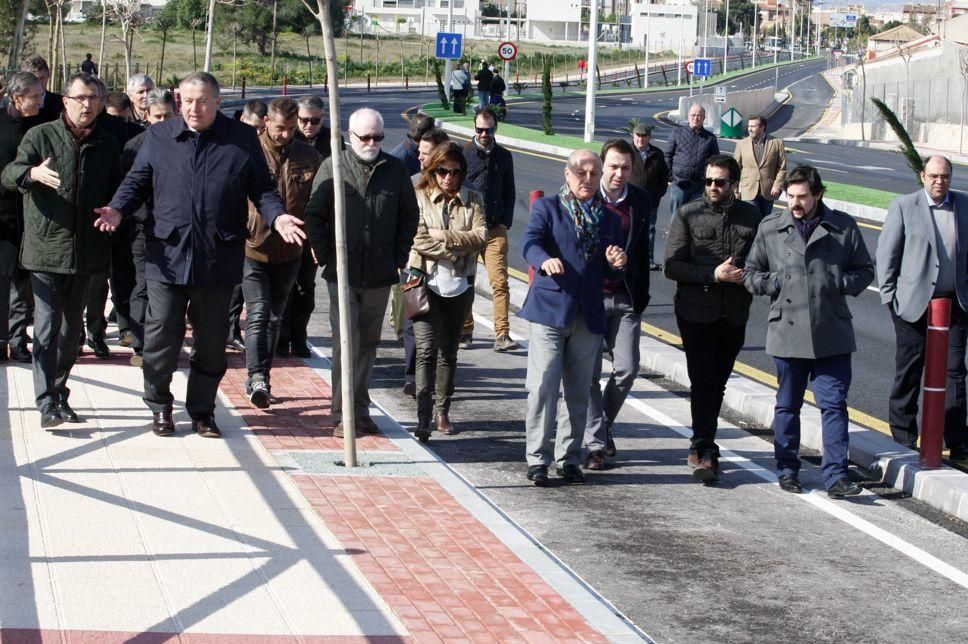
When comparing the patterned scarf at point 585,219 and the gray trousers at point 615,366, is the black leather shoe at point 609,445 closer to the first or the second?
the gray trousers at point 615,366

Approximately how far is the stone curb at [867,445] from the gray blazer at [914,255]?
0.88 m

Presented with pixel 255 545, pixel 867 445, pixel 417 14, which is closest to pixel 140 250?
pixel 255 545

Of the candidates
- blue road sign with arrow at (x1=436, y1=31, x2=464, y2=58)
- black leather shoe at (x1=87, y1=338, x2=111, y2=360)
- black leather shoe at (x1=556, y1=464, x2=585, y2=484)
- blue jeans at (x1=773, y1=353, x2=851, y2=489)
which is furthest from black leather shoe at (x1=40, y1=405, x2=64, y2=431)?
blue road sign with arrow at (x1=436, y1=31, x2=464, y2=58)

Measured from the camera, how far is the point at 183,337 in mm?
8562

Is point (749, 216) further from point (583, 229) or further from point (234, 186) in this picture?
point (234, 186)

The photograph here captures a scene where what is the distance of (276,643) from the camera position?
211 inches

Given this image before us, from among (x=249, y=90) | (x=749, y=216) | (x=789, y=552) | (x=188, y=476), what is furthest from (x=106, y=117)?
(x=249, y=90)

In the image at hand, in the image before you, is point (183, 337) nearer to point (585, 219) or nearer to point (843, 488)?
point (585, 219)

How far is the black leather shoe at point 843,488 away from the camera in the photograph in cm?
809

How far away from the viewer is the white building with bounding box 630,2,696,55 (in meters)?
162

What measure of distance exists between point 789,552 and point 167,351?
3.71 metres

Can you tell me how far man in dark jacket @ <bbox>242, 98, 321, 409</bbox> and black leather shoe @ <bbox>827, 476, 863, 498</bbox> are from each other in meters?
3.56

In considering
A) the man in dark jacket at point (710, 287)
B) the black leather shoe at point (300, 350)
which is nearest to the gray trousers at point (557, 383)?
the man in dark jacket at point (710, 287)

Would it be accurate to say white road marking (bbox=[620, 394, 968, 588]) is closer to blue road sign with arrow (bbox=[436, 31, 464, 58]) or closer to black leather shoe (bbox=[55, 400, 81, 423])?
black leather shoe (bbox=[55, 400, 81, 423])
